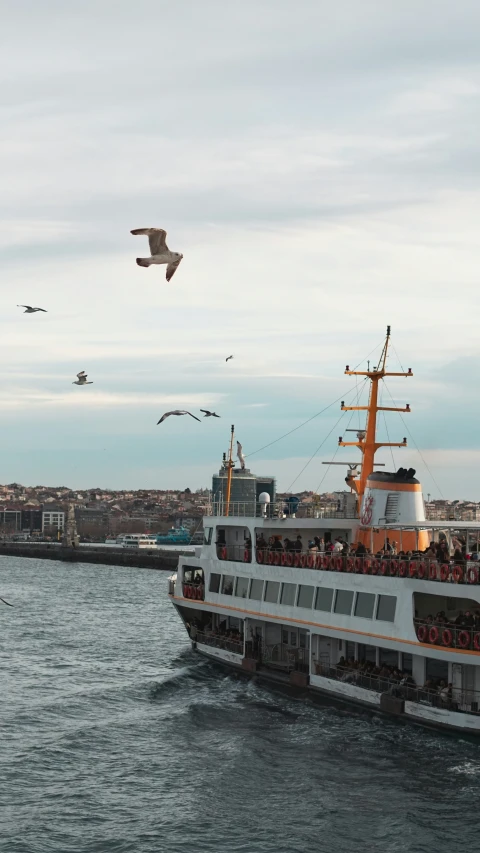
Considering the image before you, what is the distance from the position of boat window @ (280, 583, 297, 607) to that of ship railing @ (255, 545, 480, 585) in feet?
2.24

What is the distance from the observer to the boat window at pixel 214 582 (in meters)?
40.8

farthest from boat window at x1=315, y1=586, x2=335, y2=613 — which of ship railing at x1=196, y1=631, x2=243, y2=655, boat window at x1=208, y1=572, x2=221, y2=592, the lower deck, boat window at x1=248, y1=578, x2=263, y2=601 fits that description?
boat window at x1=208, y1=572, x2=221, y2=592

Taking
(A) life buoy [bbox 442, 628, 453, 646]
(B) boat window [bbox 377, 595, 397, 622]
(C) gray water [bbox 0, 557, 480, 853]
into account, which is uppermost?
(B) boat window [bbox 377, 595, 397, 622]

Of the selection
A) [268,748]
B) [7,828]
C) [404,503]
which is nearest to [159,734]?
[268,748]

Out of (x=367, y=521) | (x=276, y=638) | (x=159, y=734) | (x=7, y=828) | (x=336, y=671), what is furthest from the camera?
(x=276, y=638)

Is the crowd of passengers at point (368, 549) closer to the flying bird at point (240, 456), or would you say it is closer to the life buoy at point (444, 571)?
the life buoy at point (444, 571)

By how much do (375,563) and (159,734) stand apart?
26.2 feet

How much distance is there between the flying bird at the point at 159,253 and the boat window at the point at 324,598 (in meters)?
15.8

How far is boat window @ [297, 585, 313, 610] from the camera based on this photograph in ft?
112

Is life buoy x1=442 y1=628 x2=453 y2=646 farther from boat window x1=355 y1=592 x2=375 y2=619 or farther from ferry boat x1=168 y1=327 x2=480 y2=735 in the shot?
boat window x1=355 y1=592 x2=375 y2=619

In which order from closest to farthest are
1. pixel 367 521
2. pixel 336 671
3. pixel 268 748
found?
pixel 268 748, pixel 336 671, pixel 367 521

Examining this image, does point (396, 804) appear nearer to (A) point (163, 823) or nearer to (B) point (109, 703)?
(A) point (163, 823)

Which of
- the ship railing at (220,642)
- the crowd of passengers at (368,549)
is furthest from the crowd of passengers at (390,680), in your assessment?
the ship railing at (220,642)

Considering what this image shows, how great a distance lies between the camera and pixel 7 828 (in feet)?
72.6
